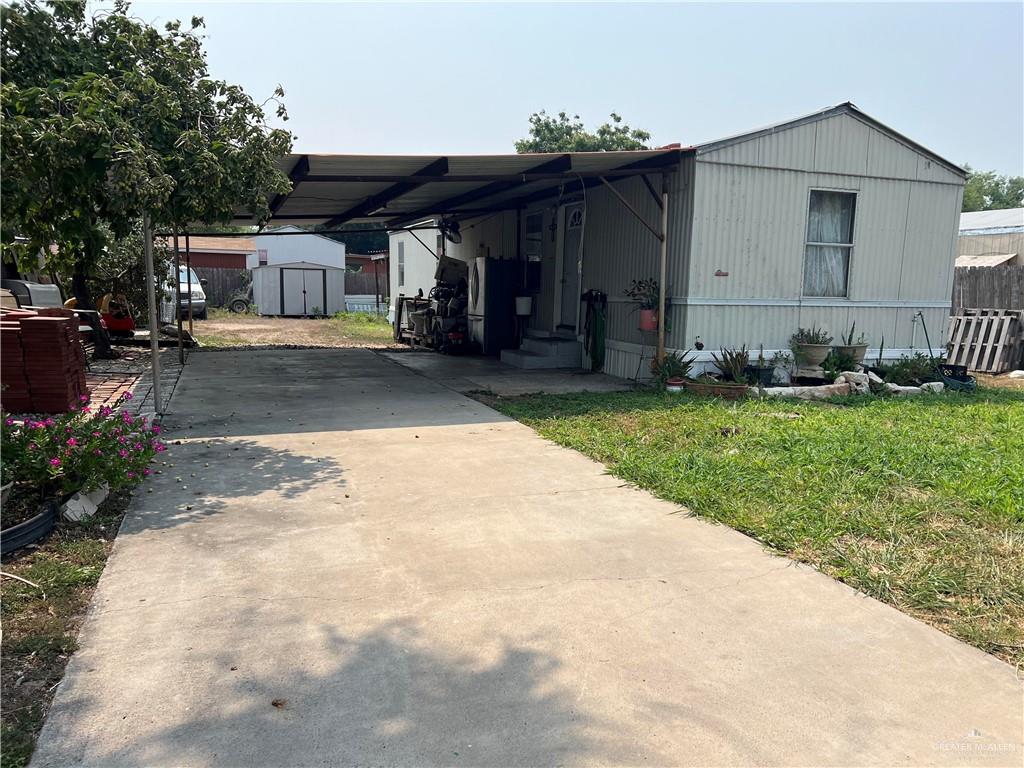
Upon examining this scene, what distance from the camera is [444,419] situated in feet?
24.5

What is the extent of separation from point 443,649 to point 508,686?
367mm

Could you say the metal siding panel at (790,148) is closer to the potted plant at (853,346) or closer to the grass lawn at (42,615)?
the potted plant at (853,346)

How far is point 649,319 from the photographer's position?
9312mm

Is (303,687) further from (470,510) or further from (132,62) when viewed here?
(132,62)

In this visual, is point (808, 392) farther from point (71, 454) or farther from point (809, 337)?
point (71, 454)

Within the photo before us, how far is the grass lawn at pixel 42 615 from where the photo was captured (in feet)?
7.88

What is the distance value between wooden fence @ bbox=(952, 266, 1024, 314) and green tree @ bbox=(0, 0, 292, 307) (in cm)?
1195

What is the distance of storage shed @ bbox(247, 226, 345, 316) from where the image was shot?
1051 inches

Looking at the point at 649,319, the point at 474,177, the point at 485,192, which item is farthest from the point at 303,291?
the point at 649,319

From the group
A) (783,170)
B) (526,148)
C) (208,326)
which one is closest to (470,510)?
(783,170)

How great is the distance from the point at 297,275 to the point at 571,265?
57.3 ft

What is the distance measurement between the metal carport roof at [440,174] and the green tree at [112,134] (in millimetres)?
1606

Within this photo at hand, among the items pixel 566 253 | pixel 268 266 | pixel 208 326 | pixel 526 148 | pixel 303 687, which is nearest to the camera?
pixel 303 687

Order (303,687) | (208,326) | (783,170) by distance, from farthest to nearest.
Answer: (208,326) < (783,170) < (303,687)
